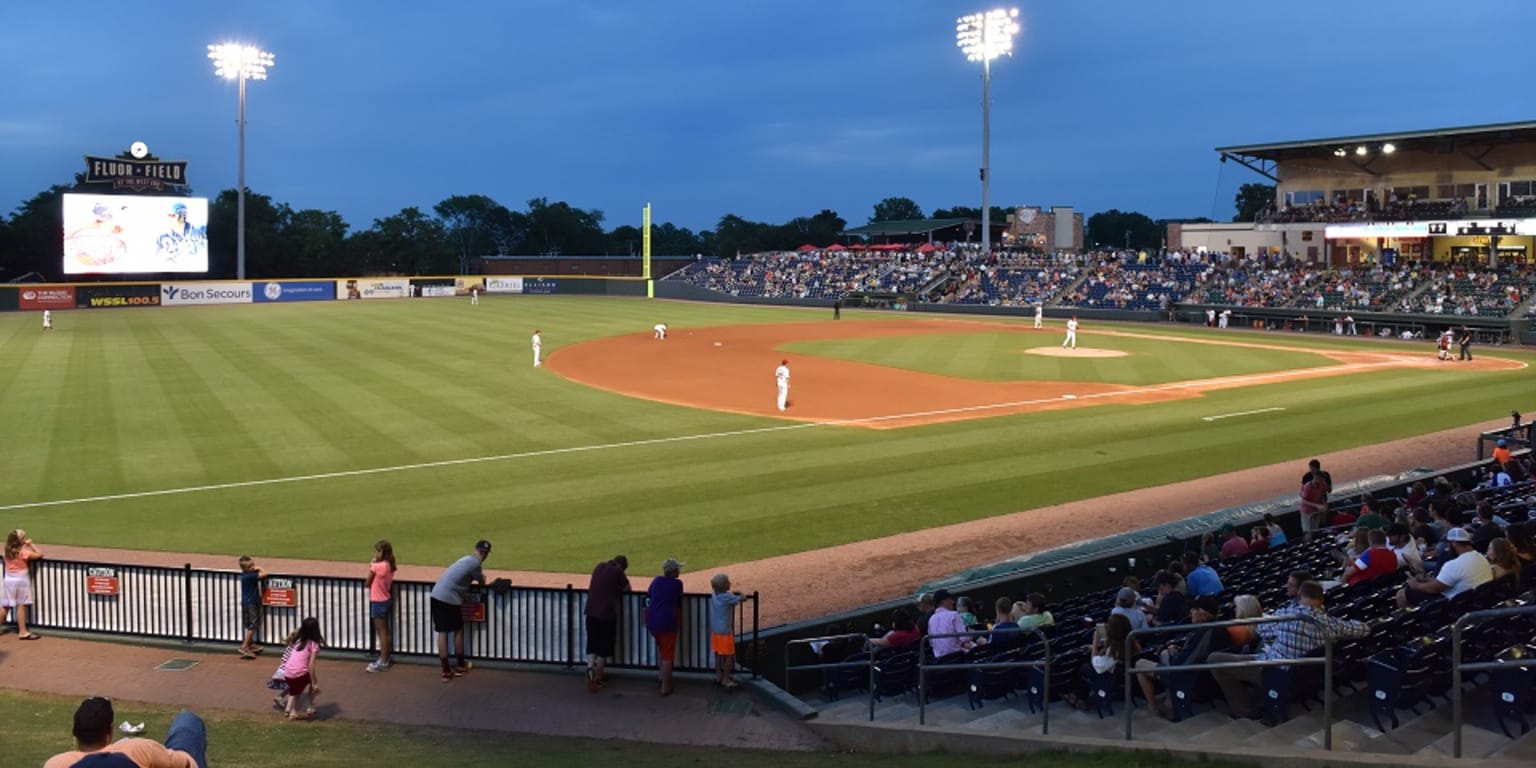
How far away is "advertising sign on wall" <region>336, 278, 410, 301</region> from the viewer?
87125mm

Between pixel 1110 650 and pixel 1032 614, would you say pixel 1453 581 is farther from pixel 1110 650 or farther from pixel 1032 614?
pixel 1032 614

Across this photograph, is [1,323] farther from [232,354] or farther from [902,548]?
[902,548]

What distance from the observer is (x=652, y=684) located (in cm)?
1198

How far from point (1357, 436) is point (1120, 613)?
20.4 m

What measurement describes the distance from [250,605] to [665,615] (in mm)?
4940

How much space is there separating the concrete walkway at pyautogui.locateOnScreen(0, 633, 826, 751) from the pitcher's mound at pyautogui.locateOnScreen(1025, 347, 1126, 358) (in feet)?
120

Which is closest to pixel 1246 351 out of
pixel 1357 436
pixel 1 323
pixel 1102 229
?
pixel 1357 436

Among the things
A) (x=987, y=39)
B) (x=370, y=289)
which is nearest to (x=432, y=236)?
(x=370, y=289)

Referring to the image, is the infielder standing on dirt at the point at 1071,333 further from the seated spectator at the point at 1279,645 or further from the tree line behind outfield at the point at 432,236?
the tree line behind outfield at the point at 432,236

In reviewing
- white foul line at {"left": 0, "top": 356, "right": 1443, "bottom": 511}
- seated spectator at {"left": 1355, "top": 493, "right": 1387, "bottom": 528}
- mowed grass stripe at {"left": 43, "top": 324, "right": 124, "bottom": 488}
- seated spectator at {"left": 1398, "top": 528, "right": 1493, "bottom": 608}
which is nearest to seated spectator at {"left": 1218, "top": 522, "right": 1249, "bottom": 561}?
seated spectator at {"left": 1355, "top": 493, "right": 1387, "bottom": 528}

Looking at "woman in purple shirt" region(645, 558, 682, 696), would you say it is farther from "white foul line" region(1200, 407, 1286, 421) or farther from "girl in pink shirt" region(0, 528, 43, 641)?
"white foul line" region(1200, 407, 1286, 421)

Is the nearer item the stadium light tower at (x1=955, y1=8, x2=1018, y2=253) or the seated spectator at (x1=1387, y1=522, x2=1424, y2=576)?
the seated spectator at (x1=1387, y1=522, x2=1424, y2=576)

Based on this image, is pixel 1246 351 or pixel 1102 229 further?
pixel 1102 229

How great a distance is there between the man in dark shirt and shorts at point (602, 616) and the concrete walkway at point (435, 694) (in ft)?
0.81
